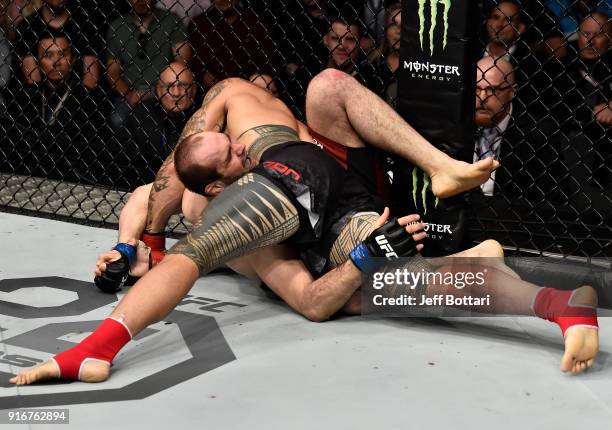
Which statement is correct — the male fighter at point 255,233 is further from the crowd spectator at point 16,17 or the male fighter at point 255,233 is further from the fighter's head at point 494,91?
the crowd spectator at point 16,17

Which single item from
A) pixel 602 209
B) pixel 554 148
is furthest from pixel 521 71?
pixel 602 209

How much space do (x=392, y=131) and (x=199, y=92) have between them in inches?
50.2

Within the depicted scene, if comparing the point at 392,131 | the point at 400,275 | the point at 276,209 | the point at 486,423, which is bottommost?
the point at 486,423

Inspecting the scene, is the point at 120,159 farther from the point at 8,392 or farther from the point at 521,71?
the point at 8,392

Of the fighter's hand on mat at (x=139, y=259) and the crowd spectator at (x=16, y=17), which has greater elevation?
the crowd spectator at (x=16, y=17)

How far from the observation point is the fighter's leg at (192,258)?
159 cm

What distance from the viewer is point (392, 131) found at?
209 centimetres

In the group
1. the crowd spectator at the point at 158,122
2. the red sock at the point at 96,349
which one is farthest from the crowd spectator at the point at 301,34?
the red sock at the point at 96,349

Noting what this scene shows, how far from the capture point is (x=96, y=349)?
5.25 feet

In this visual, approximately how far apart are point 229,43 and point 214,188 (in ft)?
3.92

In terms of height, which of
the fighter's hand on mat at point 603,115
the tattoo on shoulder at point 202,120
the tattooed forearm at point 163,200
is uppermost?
the tattoo on shoulder at point 202,120

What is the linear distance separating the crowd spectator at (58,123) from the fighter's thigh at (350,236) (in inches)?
62.6

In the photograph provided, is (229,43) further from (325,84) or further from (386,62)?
(325,84)

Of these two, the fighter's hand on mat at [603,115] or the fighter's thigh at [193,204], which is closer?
the fighter's thigh at [193,204]
